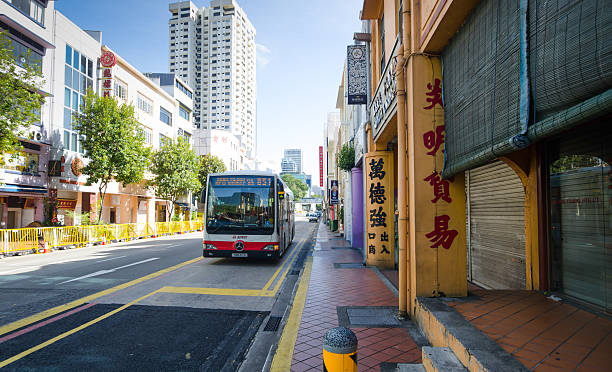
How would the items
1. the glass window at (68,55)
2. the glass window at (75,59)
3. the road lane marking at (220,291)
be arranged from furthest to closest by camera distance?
the glass window at (75,59)
the glass window at (68,55)
the road lane marking at (220,291)

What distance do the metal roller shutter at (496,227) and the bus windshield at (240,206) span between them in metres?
6.07

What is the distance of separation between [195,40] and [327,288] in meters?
120

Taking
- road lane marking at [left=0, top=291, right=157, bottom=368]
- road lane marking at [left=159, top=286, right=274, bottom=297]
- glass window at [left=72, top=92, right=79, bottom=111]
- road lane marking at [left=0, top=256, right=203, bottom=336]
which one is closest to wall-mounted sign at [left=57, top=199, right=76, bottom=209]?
glass window at [left=72, top=92, right=79, bottom=111]

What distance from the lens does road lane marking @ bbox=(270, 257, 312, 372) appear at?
12.5 ft

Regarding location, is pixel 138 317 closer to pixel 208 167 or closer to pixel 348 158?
pixel 348 158

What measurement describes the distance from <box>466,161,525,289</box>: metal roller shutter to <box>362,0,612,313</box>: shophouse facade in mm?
33

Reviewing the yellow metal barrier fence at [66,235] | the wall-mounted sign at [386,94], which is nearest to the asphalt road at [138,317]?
the wall-mounted sign at [386,94]

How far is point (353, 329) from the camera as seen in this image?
4.80 meters

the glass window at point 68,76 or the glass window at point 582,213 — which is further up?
the glass window at point 68,76

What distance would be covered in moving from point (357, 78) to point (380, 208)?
467cm

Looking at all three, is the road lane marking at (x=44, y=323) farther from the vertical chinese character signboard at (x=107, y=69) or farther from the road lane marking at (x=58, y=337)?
the vertical chinese character signboard at (x=107, y=69)

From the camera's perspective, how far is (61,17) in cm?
2250

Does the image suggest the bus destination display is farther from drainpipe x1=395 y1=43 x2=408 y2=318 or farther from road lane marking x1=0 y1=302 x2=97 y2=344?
drainpipe x1=395 y1=43 x2=408 y2=318

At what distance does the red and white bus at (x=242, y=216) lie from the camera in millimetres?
10750
